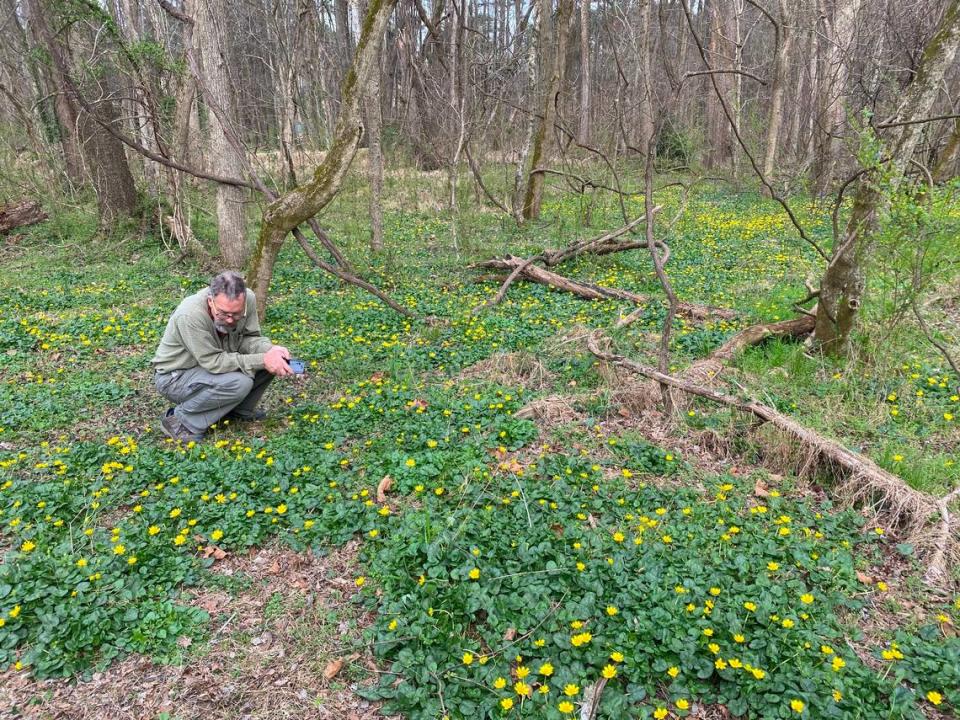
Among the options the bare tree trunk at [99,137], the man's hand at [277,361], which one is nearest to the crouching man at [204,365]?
the man's hand at [277,361]

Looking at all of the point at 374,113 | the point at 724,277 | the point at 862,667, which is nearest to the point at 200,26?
the point at 374,113

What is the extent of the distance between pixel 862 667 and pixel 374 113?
861 cm

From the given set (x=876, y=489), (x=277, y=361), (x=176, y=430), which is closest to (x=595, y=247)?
(x=277, y=361)

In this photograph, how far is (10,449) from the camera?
4398 millimetres

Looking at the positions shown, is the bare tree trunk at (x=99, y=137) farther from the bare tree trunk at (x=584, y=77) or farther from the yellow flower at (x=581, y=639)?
the bare tree trunk at (x=584, y=77)

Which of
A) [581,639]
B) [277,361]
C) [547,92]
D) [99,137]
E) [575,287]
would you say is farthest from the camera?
[547,92]

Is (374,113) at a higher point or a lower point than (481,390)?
higher

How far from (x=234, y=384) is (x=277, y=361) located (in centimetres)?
41

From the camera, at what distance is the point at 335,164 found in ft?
19.0

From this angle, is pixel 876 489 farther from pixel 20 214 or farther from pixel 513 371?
pixel 20 214

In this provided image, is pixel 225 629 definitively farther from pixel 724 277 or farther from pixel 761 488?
pixel 724 277

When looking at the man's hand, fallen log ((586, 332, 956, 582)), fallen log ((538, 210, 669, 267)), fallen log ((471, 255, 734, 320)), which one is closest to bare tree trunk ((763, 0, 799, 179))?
fallen log ((538, 210, 669, 267))

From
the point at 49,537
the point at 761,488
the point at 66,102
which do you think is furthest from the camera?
the point at 66,102

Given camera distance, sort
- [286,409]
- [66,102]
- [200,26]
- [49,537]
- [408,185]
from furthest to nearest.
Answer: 1. [408,185]
2. [66,102]
3. [200,26]
4. [286,409]
5. [49,537]
